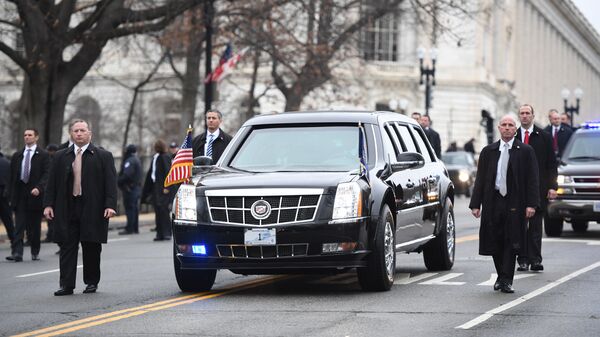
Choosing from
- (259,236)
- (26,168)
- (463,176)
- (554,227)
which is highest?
(26,168)

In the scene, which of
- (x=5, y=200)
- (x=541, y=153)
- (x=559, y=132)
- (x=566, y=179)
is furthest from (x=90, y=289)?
(x=559, y=132)

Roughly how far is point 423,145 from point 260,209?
409cm

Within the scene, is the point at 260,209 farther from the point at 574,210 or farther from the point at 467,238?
the point at 574,210

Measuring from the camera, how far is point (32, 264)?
787 inches

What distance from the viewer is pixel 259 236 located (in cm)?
1308

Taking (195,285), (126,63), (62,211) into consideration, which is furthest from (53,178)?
(126,63)

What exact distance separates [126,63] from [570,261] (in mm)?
64685

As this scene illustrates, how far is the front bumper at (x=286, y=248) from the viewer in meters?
13.1

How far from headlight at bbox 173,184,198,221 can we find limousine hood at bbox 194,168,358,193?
100mm

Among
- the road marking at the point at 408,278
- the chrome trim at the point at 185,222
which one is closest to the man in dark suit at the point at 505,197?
the road marking at the point at 408,278

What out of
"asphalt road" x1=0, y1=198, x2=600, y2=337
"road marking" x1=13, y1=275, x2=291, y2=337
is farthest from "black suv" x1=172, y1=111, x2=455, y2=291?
"asphalt road" x1=0, y1=198, x2=600, y2=337

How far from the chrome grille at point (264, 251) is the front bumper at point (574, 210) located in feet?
35.1

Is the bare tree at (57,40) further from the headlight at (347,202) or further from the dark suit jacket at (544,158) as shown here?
the headlight at (347,202)

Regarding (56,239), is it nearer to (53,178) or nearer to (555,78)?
(53,178)
